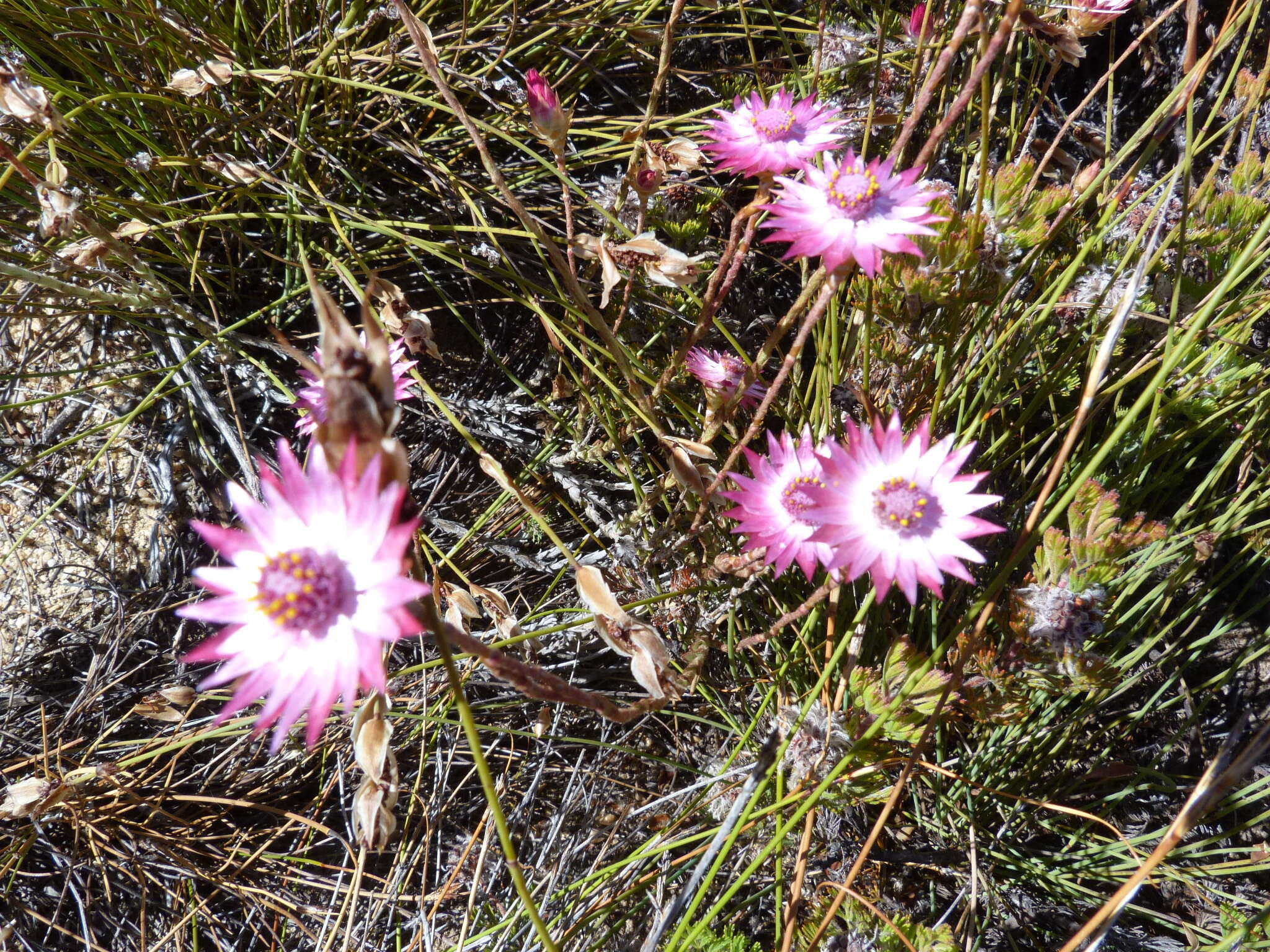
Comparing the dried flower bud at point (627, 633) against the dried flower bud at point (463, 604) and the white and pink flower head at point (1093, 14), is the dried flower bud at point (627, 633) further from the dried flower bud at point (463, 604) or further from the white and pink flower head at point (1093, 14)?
the white and pink flower head at point (1093, 14)

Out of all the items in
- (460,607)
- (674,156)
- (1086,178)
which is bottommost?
(460,607)

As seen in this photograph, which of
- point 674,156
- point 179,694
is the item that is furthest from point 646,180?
point 179,694

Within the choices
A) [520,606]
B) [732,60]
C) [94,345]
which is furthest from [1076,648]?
[94,345]

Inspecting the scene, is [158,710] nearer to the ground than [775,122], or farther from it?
nearer to the ground

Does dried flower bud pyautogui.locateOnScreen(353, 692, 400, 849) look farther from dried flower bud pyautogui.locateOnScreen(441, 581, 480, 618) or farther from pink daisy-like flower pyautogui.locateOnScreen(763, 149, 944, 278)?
pink daisy-like flower pyautogui.locateOnScreen(763, 149, 944, 278)

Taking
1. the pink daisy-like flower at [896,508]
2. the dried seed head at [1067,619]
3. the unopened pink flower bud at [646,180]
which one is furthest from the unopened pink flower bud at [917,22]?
the dried seed head at [1067,619]

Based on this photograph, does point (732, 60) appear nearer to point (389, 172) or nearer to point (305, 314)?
point (389, 172)

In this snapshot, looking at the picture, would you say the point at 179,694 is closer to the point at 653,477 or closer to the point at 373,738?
the point at 373,738
